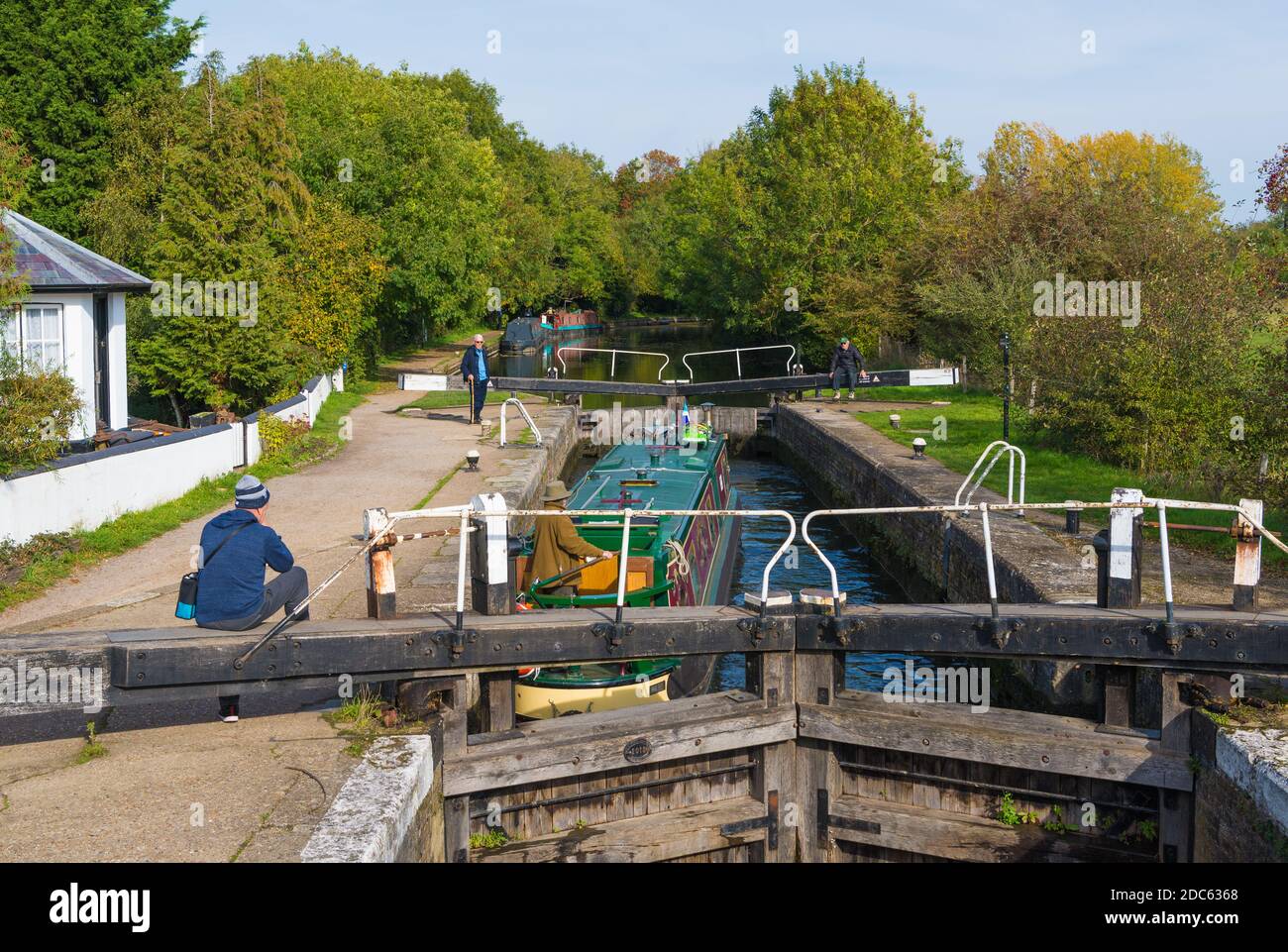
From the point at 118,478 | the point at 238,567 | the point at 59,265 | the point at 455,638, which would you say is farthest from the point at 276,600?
the point at 59,265

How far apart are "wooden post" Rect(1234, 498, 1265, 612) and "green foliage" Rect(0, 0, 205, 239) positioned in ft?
107

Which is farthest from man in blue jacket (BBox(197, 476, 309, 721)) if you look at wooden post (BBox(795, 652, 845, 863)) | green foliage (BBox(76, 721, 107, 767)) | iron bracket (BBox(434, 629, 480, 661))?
wooden post (BBox(795, 652, 845, 863))

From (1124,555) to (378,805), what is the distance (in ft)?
17.4

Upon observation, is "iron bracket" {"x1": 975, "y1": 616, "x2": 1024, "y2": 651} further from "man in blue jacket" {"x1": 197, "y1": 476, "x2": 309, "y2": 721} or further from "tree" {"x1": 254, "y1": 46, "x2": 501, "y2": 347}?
"tree" {"x1": 254, "y1": 46, "x2": 501, "y2": 347}

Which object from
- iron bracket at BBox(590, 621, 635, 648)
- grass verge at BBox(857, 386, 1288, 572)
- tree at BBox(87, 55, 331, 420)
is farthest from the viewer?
tree at BBox(87, 55, 331, 420)

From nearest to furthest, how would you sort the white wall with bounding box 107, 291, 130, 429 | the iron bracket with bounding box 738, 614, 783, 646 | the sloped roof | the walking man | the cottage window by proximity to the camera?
the iron bracket with bounding box 738, 614, 783, 646, the cottage window, the sloped roof, the white wall with bounding box 107, 291, 130, 429, the walking man

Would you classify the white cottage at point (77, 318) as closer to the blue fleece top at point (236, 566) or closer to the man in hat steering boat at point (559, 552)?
the man in hat steering boat at point (559, 552)

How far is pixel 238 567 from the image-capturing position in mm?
8109

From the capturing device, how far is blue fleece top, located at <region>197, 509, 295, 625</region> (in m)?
8.06

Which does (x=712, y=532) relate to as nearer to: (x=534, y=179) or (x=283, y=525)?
(x=283, y=525)

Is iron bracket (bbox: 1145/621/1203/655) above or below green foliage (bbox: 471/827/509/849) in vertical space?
above
